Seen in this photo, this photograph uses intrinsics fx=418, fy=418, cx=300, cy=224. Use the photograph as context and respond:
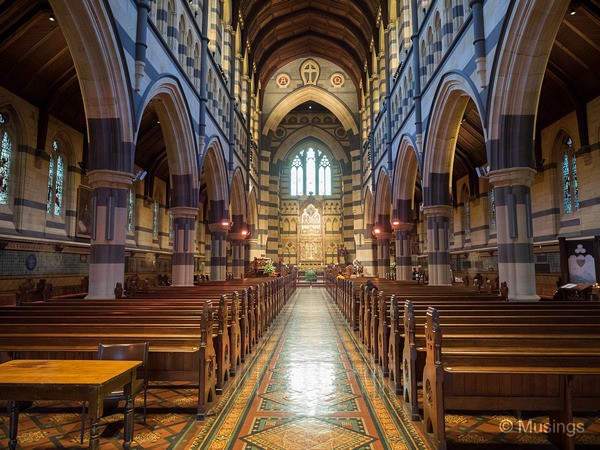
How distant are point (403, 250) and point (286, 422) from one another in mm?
16111

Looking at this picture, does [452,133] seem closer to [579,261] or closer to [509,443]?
[579,261]

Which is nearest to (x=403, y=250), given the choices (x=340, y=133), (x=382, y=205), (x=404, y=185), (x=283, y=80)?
(x=404, y=185)

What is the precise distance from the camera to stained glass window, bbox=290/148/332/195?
134 ft

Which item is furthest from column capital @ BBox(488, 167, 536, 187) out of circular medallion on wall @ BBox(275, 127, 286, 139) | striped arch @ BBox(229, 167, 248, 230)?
circular medallion on wall @ BBox(275, 127, 286, 139)

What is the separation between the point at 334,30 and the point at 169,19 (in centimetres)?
2013

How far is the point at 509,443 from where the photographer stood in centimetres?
396

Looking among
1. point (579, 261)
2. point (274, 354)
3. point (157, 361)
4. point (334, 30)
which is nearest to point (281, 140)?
point (334, 30)

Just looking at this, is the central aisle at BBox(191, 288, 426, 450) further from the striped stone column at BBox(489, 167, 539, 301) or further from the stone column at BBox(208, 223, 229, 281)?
the stone column at BBox(208, 223, 229, 281)

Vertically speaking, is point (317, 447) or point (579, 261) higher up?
point (579, 261)

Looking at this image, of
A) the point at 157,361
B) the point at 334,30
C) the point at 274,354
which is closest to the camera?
the point at 157,361

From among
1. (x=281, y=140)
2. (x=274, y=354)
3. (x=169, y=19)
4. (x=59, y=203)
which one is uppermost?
(x=281, y=140)

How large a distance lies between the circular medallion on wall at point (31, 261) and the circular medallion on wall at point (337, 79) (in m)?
28.3

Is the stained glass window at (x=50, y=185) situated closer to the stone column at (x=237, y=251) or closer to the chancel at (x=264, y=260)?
the chancel at (x=264, y=260)

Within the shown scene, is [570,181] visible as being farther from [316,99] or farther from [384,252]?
[316,99]
